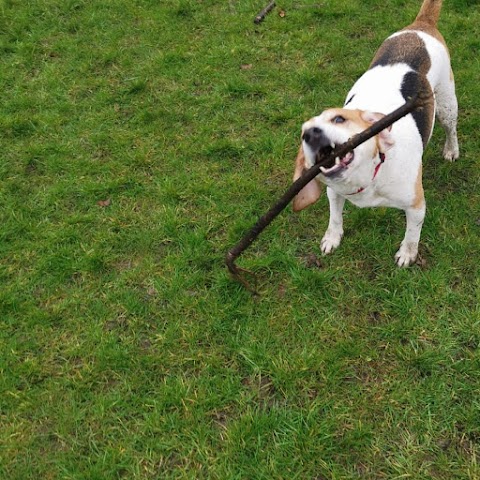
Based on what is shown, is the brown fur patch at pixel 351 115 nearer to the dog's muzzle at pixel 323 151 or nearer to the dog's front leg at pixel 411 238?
the dog's muzzle at pixel 323 151

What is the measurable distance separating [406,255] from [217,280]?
4.71 ft

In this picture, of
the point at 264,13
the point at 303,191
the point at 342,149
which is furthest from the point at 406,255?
the point at 264,13

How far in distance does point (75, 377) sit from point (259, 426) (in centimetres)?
130

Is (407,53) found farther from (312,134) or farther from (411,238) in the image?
(312,134)

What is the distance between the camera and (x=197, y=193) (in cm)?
464

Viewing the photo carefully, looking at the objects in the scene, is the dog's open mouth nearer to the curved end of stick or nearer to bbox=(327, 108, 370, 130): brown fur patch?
bbox=(327, 108, 370, 130): brown fur patch

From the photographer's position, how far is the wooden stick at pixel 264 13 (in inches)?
244

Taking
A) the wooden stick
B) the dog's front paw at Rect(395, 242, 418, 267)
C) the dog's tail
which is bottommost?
the dog's front paw at Rect(395, 242, 418, 267)

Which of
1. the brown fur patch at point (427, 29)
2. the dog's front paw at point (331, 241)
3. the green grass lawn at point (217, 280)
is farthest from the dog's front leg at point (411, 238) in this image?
the brown fur patch at point (427, 29)

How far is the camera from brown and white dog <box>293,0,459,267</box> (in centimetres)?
299

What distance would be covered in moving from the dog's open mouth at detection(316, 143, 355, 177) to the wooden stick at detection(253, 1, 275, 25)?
3837 mm

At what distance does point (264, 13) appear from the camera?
6.26m

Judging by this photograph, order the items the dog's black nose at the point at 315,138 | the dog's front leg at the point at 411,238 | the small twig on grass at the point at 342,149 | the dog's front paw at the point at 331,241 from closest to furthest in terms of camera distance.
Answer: the small twig on grass at the point at 342,149, the dog's black nose at the point at 315,138, the dog's front leg at the point at 411,238, the dog's front paw at the point at 331,241

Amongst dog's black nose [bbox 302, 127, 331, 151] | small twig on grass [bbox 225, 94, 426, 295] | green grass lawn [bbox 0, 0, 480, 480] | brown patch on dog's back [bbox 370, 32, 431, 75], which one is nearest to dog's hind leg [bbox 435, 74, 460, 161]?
green grass lawn [bbox 0, 0, 480, 480]
